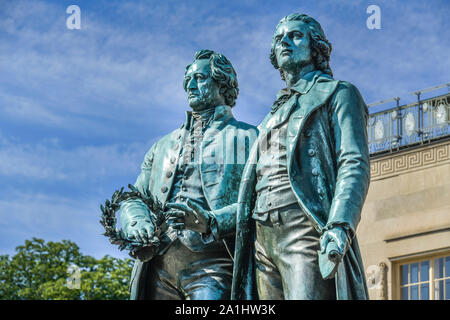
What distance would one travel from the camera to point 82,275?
4053 cm

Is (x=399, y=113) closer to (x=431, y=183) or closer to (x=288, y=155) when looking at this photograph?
(x=431, y=183)

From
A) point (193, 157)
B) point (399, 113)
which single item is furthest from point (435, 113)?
point (193, 157)

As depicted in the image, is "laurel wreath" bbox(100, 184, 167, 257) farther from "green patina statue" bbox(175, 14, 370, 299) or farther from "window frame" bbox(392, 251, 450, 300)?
"window frame" bbox(392, 251, 450, 300)

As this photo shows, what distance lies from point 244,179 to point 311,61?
45.1 inches

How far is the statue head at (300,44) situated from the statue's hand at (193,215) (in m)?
1.40

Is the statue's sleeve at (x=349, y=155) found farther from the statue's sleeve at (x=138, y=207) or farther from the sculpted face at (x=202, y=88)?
the statue's sleeve at (x=138, y=207)

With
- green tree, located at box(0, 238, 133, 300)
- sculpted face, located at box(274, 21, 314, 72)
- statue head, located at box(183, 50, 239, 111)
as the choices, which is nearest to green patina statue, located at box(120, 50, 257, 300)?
statue head, located at box(183, 50, 239, 111)

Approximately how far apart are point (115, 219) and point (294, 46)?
79.3 inches

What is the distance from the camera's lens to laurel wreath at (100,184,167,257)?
9891 mm

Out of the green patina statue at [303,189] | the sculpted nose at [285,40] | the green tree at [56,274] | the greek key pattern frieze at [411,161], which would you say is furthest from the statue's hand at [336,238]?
the green tree at [56,274]

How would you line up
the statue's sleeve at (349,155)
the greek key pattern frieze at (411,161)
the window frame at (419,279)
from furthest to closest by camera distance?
the greek key pattern frieze at (411,161) → the window frame at (419,279) → the statue's sleeve at (349,155)

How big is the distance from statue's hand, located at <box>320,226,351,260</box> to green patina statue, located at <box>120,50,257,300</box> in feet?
4.09

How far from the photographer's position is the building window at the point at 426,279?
103 feet
